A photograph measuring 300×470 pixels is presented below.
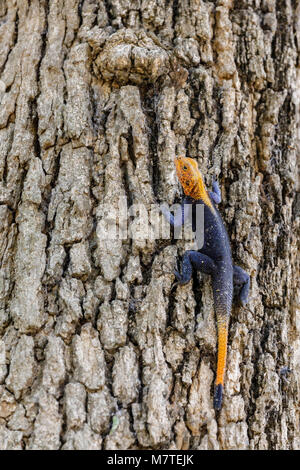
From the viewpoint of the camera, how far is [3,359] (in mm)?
2318

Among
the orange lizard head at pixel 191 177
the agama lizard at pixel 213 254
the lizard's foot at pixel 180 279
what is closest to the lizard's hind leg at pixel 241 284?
the agama lizard at pixel 213 254

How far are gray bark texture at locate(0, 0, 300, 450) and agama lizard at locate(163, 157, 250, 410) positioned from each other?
0.19 ft

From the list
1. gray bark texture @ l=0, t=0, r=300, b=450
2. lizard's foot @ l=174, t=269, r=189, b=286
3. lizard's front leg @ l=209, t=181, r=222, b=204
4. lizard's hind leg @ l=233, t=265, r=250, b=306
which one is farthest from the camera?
lizard's front leg @ l=209, t=181, r=222, b=204

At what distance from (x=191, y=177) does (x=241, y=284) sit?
665 millimetres

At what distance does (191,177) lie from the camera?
8.83 feet

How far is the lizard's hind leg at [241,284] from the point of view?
2586 millimetres

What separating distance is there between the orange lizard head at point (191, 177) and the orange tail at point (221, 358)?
2.41 feet

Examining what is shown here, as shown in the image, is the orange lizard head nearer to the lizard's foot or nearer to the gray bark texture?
the gray bark texture

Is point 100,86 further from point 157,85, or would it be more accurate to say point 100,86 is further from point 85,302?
point 85,302

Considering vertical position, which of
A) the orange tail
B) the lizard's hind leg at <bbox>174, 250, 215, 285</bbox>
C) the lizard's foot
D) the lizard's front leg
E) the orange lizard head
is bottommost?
the orange tail

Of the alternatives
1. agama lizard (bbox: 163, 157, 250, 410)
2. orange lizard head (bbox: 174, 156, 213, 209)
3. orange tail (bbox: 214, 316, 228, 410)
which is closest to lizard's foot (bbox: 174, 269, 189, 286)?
agama lizard (bbox: 163, 157, 250, 410)

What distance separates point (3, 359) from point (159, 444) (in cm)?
85

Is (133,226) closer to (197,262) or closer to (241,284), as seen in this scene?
(197,262)

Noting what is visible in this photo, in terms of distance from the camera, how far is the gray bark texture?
7.27 ft
